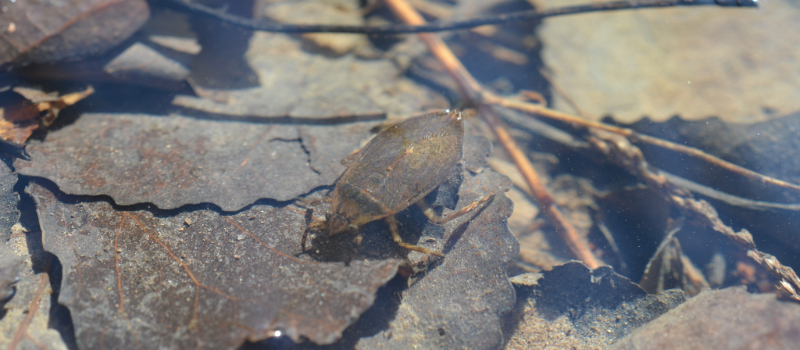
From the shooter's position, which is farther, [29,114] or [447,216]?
[29,114]

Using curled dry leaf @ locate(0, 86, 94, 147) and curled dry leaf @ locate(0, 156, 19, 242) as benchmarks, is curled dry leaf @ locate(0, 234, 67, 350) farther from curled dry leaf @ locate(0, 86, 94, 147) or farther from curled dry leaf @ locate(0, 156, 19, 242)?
curled dry leaf @ locate(0, 86, 94, 147)

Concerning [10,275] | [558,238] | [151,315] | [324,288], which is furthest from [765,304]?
[10,275]

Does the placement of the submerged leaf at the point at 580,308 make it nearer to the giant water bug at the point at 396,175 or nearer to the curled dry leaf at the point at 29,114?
the giant water bug at the point at 396,175

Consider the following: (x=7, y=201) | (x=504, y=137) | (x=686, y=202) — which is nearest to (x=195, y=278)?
(x=7, y=201)

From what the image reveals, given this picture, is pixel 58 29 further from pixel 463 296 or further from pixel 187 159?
pixel 463 296

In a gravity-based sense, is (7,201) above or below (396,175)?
below

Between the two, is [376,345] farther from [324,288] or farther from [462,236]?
[462,236]

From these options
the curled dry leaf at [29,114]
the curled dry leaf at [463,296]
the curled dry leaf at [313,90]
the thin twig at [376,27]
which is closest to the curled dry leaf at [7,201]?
the curled dry leaf at [29,114]
